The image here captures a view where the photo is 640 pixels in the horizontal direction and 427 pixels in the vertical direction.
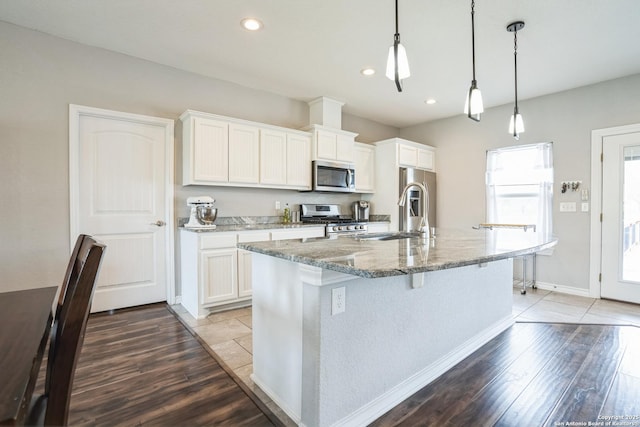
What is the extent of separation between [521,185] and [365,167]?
227cm

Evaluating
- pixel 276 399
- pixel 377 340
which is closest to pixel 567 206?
pixel 377 340

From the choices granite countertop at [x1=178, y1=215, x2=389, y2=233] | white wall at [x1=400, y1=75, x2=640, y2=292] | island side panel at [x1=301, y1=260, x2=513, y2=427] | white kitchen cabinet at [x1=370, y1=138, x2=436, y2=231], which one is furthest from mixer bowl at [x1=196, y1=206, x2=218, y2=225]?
white wall at [x1=400, y1=75, x2=640, y2=292]

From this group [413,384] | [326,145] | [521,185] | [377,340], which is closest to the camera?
[377,340]

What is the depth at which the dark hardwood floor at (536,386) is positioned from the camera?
1.63 metres

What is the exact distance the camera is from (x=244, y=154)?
3.60 meters

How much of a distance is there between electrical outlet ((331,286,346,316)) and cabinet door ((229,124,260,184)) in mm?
2462

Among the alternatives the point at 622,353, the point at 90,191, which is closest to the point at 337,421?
the point at 622,353

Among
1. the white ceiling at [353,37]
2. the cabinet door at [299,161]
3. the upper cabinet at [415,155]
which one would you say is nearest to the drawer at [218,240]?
the cabinet door at [299,161]

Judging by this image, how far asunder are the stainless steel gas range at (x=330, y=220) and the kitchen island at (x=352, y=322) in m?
1.99

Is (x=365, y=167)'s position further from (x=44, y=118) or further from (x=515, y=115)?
(x=44, y=118)

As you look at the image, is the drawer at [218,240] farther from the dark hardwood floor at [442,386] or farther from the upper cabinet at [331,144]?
the upper cabinet at [331,144]

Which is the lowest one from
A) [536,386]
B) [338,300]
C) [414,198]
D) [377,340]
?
[536,386]

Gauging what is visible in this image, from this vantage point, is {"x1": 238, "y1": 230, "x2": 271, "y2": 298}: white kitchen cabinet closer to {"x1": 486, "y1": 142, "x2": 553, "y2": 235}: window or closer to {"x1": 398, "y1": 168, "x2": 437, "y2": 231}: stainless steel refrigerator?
{"x1": 398, "y1": 168, "x2": 437, "y2": 231}: stainless steel refrigerator

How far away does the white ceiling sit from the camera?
2383mm
